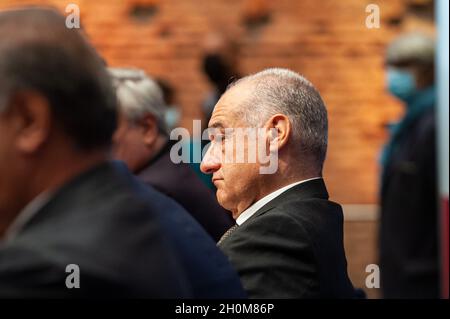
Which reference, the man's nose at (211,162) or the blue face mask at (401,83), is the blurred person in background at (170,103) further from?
the man's nose at (211,162)

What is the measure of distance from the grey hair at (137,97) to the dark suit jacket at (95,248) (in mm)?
2067

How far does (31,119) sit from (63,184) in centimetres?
12

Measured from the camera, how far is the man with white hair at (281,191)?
8.38ft

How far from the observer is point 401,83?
586cm

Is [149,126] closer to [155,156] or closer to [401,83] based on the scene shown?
[155,156]

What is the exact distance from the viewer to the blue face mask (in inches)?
223

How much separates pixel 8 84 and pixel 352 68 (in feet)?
16.9

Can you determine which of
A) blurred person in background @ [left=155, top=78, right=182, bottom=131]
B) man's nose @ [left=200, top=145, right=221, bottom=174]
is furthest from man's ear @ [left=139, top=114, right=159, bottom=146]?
blurred person in background @ [left=155, top=78, right=182, bottom=131]

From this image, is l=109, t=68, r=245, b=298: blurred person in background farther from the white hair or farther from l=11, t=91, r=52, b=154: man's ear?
the white hair

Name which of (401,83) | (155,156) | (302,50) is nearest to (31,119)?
(155,156)

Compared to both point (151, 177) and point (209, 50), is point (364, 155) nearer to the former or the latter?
point (209, 50)

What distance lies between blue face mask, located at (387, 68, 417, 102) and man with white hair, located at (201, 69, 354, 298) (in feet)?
9.04

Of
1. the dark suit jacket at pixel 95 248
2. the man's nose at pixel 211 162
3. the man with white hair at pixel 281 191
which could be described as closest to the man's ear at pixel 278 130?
the man with white hair at pixel 281 191

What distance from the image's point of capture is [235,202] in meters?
2.92
